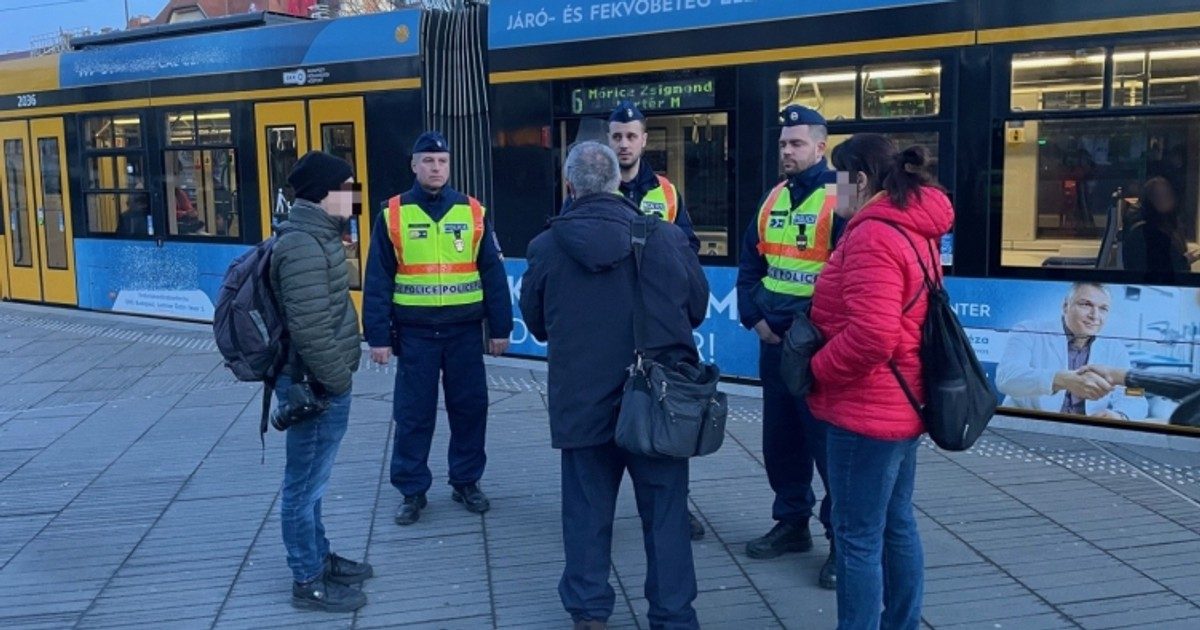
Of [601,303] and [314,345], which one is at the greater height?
[601,303]

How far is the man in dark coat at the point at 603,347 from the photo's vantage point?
12.8 ft

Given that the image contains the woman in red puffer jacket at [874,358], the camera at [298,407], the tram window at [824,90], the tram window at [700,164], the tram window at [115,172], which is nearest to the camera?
the woman in red puffer jacket at [874,358]

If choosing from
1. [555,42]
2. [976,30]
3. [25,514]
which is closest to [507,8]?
[555,42]

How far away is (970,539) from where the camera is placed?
5.09m

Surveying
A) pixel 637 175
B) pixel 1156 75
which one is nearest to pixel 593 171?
pixel 637 175

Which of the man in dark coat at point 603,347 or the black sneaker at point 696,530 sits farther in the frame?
the black sneaker at point 696,530

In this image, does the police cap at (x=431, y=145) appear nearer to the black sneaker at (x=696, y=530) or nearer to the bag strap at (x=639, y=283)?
A: the bag strap at (x=639, y=283)

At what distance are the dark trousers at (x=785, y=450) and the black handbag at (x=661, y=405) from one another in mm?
970

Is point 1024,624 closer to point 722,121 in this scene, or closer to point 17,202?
point 722,121

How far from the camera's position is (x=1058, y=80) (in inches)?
251

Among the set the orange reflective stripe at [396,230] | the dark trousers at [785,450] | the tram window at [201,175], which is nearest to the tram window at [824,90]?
the dark trousers at [785,450]

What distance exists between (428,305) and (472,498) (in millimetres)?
1025

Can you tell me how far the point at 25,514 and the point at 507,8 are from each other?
504 cm

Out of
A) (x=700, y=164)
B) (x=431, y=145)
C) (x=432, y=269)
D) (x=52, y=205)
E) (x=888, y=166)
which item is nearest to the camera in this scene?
(x=888, y=166)
